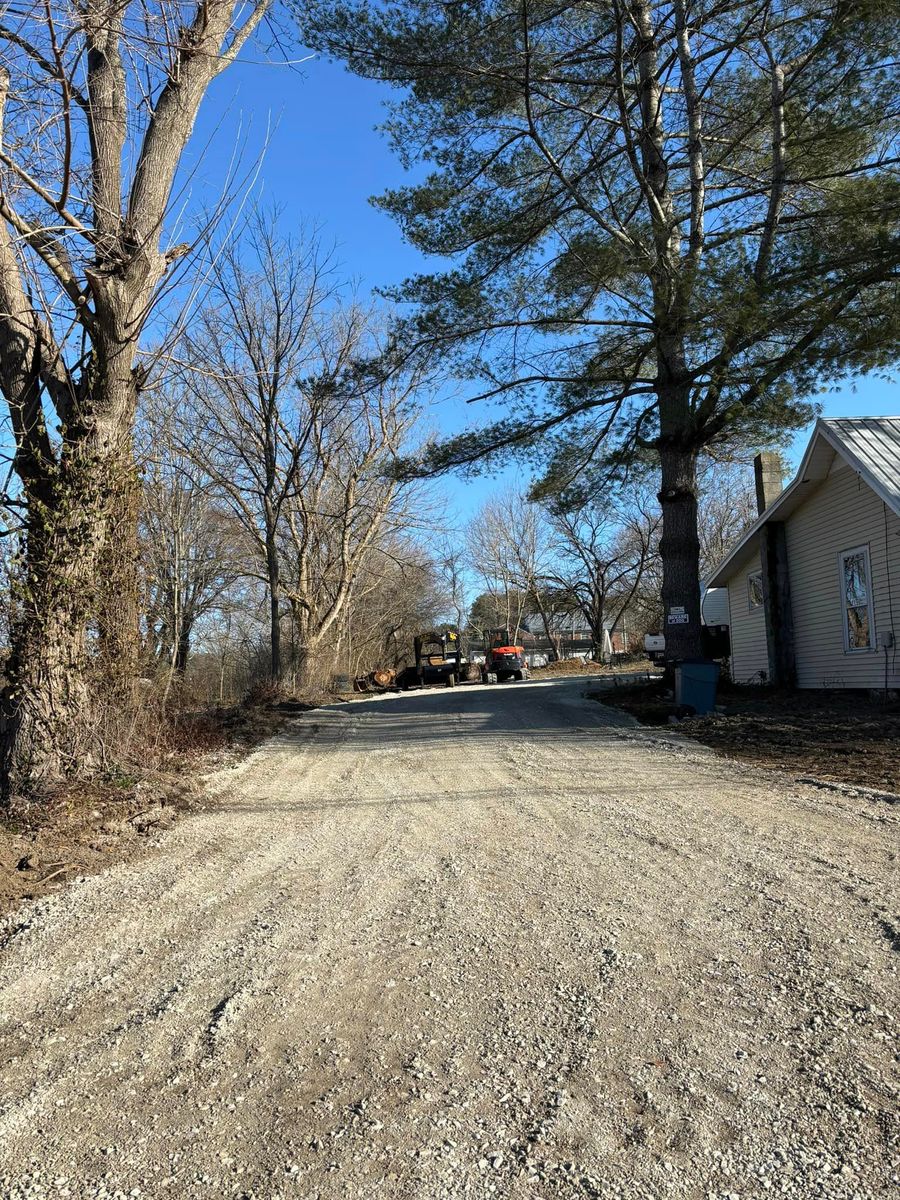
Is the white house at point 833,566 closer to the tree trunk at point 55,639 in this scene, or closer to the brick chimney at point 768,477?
the brick chimney at point 768,477

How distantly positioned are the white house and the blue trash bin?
2777mm

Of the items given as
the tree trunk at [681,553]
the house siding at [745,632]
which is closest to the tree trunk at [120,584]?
the tree trunk at [681,553]

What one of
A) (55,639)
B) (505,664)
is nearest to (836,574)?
(55,639)

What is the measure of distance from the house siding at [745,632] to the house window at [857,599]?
3602mm

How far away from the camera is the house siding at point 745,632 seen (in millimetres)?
18794

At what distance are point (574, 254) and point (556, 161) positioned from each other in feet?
6.26

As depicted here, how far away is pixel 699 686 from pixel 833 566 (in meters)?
4.09

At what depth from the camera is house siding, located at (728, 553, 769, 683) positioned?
18.8 meters

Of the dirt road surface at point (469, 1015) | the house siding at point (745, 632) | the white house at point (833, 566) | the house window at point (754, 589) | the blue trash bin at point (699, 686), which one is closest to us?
the dirt road surface at point (469, 1015)

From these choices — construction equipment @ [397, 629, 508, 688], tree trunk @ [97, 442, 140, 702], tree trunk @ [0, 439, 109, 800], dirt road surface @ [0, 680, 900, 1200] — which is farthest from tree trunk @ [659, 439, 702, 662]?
construction equipment @ [397, 629, 508, 688]

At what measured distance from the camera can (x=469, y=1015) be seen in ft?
10.7

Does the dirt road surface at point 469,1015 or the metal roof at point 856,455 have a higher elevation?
the metal roof at point 856,455

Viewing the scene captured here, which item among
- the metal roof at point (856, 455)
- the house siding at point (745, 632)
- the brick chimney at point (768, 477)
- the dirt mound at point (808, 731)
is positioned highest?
the brick chimney at point (768, 477)

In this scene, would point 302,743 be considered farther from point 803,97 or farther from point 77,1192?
point 803,97
